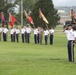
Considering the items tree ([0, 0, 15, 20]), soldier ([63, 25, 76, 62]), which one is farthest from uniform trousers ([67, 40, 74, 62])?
tree ([0, 0, 15, 20])

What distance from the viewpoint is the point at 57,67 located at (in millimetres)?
13750

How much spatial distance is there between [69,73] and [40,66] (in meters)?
2.07

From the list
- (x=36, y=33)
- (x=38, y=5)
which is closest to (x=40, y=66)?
(x=36, y=33)

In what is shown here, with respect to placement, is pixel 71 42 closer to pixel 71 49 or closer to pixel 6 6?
pixel 71 49

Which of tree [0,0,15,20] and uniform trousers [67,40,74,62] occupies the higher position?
tree [0,0,15,20]

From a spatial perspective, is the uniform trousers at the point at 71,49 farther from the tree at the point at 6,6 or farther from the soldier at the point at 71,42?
the tree at the point at 6,6

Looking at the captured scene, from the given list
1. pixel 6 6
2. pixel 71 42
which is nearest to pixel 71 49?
pixel 71 42

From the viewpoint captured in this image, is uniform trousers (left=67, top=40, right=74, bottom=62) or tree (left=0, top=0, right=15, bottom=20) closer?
uniform trousers (left=67, top=40, right=74, bottom=62)

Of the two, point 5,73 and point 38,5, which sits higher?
point 38,5

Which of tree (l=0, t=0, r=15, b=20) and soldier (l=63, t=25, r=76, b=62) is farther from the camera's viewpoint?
tree (l=0, t=0, r=15, b=20)

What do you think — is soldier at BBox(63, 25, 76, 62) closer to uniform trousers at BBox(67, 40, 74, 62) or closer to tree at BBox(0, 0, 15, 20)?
uniform trousers at BBox(67, 40, 74, 62)

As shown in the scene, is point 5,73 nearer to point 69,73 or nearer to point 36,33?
point 69,73

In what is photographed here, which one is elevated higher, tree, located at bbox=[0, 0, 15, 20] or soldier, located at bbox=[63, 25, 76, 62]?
tree, located at bbox=[0, 0, 15, 20]

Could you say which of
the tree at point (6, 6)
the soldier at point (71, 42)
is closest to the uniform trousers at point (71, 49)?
the soldier at point (71, 42)
